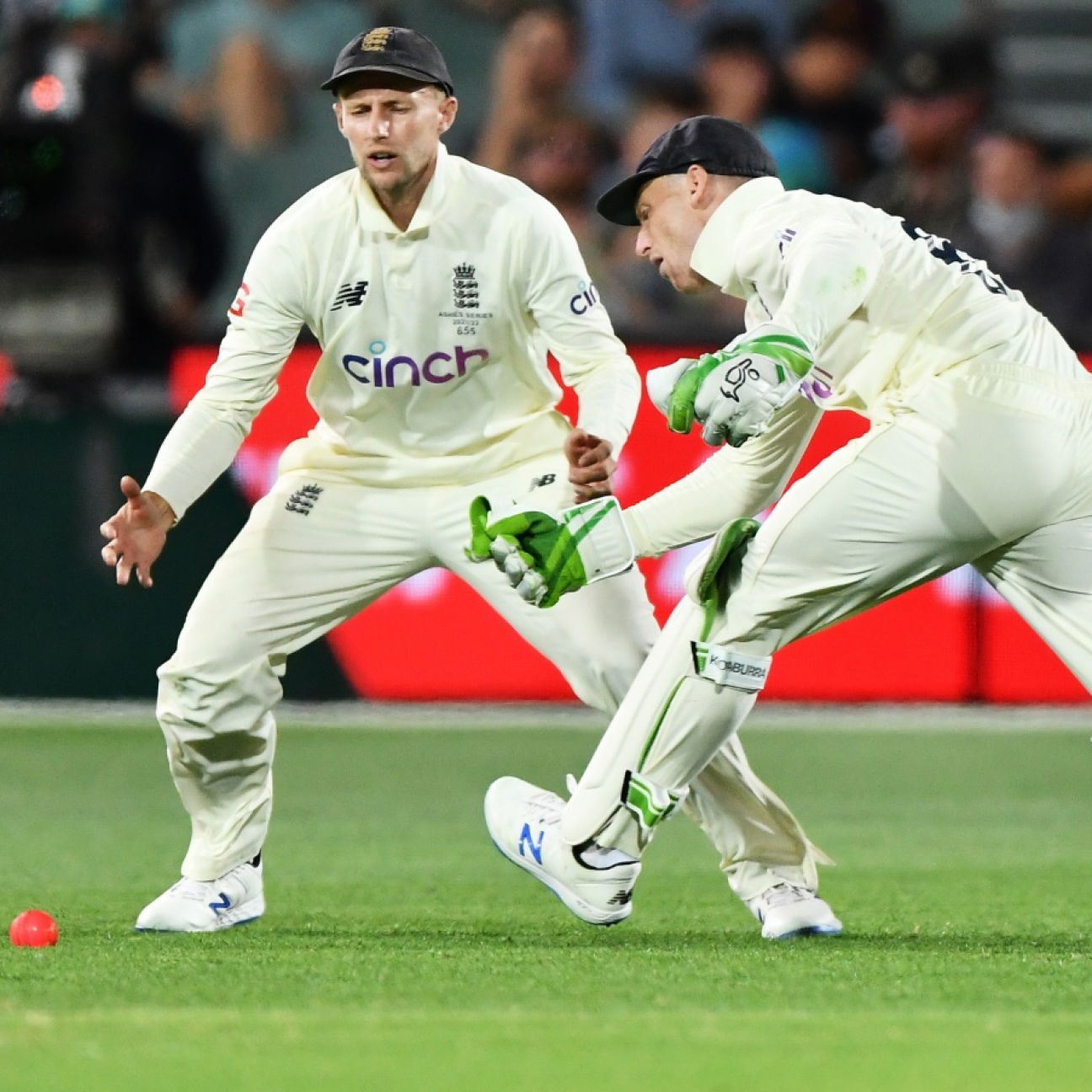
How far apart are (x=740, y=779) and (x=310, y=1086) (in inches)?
81.0

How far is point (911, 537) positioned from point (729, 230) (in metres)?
0.81

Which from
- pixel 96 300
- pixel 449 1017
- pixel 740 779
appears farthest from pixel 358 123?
pixel 96 300

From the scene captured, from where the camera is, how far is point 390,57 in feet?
17.1

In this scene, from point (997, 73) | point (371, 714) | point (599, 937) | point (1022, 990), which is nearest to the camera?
point (1022, 990)

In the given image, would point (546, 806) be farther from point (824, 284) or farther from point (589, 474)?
point (824, 284)

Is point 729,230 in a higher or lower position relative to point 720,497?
higher

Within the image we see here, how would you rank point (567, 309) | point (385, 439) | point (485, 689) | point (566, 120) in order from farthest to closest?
point (566, 120) → point (485, 689) → point (385, 439) → point (567, 309)

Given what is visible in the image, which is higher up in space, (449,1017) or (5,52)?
(5,52)

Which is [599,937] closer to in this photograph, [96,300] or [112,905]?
[112,905]

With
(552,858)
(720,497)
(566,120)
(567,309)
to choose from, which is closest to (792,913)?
(552,858)

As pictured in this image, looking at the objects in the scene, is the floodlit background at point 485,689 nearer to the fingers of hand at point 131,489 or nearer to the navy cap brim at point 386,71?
the fingers of hand at point 131,489

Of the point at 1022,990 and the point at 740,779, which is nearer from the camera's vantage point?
the point at 1022,990

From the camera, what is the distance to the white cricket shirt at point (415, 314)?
17.7ft

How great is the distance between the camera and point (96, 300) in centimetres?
1140
